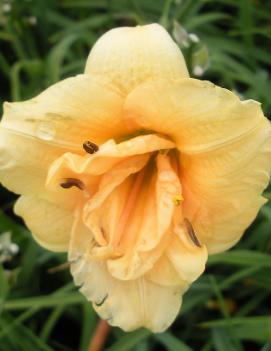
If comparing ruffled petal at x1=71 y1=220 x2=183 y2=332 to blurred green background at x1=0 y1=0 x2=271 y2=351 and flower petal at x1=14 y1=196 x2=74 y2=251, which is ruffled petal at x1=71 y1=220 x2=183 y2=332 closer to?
flower petal at x1=14 y1=196 x2=74 y2=251

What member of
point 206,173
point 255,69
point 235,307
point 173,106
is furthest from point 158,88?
point 255,69

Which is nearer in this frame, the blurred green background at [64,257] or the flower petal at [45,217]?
the flower petal at [45,217]

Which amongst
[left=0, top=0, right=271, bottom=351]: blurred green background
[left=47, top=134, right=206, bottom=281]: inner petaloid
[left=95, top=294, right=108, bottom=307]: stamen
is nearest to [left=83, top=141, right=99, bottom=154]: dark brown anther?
[left=47, top=134, right=206, bottom=281]: inner petaloid

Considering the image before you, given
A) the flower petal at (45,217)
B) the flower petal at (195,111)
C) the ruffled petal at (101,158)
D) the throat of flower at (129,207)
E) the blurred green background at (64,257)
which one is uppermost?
the flower petal at (195,111)

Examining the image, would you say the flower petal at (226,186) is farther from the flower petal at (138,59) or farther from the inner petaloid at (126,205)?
the flower petal at (138,59)

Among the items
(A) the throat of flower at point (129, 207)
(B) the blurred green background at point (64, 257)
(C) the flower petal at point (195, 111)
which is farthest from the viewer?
(B) the blurred green background at point (64, 257)

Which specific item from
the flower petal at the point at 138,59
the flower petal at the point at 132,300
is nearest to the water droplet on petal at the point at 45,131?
the flower petal at the point at 138,59

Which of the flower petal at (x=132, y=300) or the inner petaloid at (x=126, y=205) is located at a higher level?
the inner petaloid at (x=126, y=205)

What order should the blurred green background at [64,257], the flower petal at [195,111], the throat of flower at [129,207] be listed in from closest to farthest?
the flower petal at [195,111], the throat of flower at [129,207], the blurred green background at [64,257]
